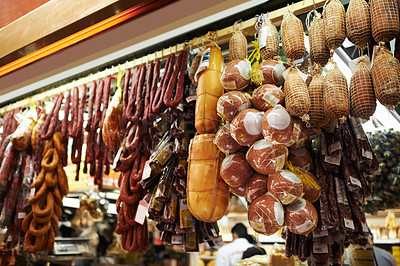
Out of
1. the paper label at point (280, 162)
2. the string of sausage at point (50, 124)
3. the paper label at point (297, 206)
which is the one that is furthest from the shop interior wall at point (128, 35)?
the paper label at point (297, 206)

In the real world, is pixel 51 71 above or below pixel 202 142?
above

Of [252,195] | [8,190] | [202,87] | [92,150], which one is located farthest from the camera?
[8,190]

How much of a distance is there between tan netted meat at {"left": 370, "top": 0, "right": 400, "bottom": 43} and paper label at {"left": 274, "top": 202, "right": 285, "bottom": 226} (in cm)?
85

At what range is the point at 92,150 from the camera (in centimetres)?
298

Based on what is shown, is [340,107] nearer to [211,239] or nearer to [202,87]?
[202,87]

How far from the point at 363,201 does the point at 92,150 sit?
2.09m

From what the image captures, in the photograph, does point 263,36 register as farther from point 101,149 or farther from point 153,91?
point 101,149

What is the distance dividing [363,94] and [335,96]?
0.12m

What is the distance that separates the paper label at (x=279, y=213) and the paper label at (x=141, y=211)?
106cm

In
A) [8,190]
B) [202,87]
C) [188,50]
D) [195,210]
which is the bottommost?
[195,210]

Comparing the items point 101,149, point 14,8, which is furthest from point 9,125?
point 14,8

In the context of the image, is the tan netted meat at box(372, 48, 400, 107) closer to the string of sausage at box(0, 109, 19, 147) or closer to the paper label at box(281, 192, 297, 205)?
the paper label at box(281, 192, 297, 205)

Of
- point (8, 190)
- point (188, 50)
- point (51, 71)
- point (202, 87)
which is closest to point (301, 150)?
point (202, 87)

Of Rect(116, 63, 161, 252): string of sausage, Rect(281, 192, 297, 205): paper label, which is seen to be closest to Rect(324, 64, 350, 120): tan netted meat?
Rect(281, 192, 297, 205): paper label
